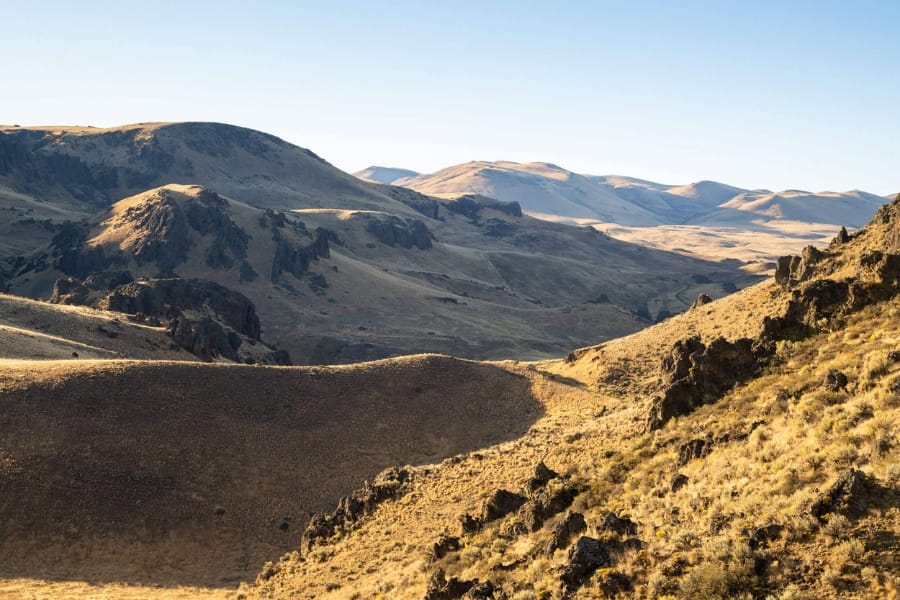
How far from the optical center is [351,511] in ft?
115

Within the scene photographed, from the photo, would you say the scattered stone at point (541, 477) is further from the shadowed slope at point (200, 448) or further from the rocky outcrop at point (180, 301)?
the rocky outcrop at point (180, 301)

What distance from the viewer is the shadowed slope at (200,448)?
37.1 metres

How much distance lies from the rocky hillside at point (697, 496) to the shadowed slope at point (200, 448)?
687cm

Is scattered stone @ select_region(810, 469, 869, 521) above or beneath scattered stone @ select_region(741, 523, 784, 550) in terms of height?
above

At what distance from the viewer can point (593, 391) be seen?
182 feet

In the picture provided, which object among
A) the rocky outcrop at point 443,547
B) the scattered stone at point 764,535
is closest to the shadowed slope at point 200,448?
the rocky outcrop at point 443,547

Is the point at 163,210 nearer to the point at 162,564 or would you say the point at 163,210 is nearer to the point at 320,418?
the point at 320,418

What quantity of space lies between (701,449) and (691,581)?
23.7 feet

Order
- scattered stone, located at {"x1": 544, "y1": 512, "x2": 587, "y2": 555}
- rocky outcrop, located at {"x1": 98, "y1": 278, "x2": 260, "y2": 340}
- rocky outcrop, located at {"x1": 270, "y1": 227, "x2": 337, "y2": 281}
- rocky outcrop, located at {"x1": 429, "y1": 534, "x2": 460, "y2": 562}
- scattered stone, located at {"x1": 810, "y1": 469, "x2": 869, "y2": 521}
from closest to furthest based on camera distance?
scattered stone, located at {"x1": 810, "y1": 469, "x2": 869, "y2": 521}, scattered stone, located at {"x1": 544, "y1": 512, "x2": 587, "y2": 555}, rocky outcrop, located at {"x1": 429, "y1": 534, "x2": 460, "y2": 562}, rocky outcrop, located at {"x1": 98, "y1": 278, "x2": 260, "y2": 340}, rocky outcrop, located at {"x1": 270, "y1": 227, "x2": 337, "y2": 281}

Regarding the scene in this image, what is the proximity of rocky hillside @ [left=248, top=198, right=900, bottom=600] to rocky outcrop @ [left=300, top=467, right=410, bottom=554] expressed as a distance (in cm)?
9

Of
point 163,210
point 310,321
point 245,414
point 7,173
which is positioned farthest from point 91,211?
point 245,414

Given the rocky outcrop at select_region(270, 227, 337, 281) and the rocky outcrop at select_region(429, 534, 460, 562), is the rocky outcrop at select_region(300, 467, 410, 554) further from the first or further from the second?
the rocky outcrop at select_region(270, 227, 337, 281)

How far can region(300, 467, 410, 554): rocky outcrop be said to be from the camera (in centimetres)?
3441

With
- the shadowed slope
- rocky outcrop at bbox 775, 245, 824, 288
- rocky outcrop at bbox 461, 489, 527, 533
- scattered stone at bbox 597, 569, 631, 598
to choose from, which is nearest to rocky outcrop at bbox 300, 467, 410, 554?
the shadowed slope
